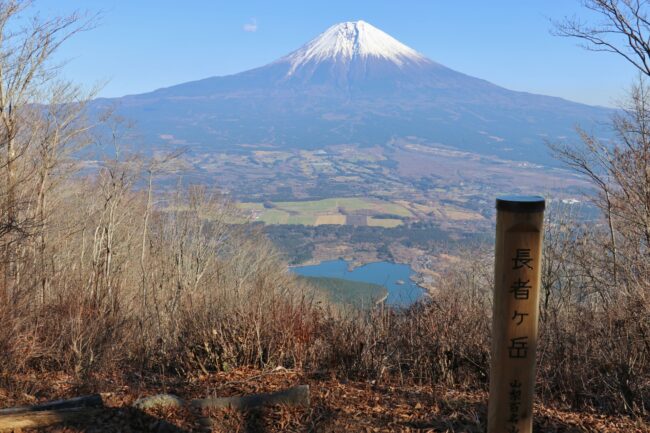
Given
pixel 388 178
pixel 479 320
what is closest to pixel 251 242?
pixel 479 320

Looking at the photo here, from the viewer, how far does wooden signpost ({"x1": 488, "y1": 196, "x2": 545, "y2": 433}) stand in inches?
112

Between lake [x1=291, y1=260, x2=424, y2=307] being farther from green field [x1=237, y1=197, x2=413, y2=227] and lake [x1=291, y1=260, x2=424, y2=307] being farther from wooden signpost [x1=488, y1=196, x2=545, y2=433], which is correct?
wooden signpost [x1=488, y1=196, x2=545, y2=433]

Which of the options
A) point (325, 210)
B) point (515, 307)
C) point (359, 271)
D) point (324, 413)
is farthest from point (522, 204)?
point (325, 210)

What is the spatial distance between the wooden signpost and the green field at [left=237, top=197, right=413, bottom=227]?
219 feet

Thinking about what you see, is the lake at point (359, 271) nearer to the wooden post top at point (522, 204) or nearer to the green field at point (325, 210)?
the green field at point (325, 210)

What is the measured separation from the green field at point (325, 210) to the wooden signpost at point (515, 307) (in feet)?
219

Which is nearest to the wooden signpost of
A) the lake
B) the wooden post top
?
the wooden post top

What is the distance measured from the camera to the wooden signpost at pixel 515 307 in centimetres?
284

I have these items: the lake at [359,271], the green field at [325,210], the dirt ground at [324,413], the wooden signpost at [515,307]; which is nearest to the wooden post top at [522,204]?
the wooden signpost at [515,307]

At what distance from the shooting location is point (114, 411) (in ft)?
13.9

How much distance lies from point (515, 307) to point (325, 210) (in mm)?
81748

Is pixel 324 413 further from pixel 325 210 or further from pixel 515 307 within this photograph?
pixel 325 210

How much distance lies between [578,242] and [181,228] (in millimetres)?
15228

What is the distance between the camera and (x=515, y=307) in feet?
9.50
